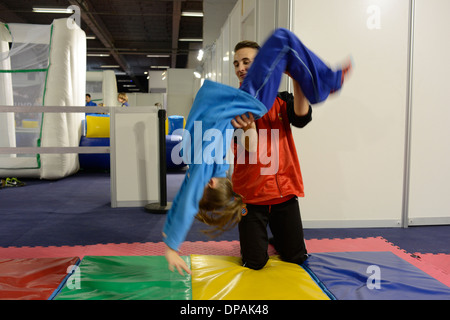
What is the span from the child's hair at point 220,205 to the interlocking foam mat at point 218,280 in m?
0.32

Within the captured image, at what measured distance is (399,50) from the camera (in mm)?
3332

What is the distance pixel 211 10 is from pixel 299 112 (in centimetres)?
801

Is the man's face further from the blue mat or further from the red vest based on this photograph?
the blue mat

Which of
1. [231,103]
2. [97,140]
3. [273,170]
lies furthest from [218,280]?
[97,140]

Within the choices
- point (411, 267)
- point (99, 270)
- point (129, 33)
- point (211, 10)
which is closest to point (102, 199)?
point (99, 270)

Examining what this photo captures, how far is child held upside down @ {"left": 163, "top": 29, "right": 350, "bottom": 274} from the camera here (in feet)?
5.31

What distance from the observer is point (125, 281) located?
1.94 meters

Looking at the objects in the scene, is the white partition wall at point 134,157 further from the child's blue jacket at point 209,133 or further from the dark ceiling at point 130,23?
the dark ceiling at point 130,23

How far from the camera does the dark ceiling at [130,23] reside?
38.3ft

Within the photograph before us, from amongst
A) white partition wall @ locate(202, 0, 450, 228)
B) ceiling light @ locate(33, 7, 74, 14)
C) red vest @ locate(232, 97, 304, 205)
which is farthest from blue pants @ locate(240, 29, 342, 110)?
ceiling light @ locate(33, 7, 74, 14)

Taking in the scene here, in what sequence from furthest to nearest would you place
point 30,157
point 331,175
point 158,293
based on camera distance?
point 30,157 < point 331,175 < point 158,293

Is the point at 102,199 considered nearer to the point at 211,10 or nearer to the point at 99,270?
the point at 99,270

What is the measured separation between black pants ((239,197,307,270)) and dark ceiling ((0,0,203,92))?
1012cm

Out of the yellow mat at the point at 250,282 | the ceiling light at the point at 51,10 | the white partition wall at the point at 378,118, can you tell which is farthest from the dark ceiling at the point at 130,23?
the yellow mat at the point at 250,282
